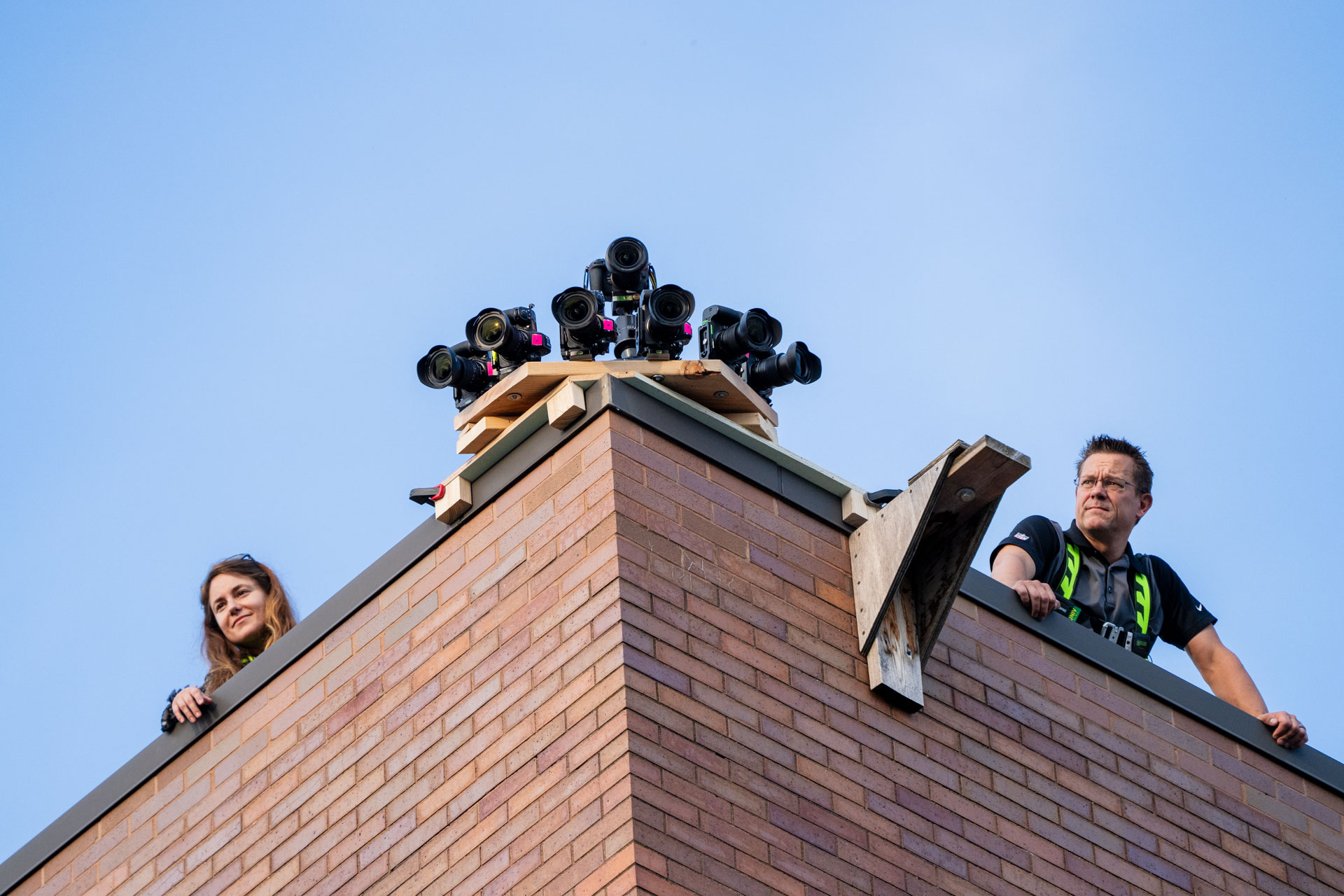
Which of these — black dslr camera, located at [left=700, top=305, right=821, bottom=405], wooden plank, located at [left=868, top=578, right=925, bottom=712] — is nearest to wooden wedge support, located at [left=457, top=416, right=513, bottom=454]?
black dslr camera, located at [left=700, top=305, right=821, bottom=405]

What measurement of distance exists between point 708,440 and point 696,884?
2021 millimetres

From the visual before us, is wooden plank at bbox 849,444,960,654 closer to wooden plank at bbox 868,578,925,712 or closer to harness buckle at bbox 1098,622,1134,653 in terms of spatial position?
wooden plank at bbox 868,578,925,712

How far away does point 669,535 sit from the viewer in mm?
7645

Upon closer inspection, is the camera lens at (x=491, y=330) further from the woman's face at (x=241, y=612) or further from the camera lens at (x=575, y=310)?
the woman's face at (x=241, y=612)

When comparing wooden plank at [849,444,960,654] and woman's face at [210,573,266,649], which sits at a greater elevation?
woman's face at [210,573,266,649]

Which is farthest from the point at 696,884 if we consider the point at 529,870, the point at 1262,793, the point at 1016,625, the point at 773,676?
the point at 1262,793

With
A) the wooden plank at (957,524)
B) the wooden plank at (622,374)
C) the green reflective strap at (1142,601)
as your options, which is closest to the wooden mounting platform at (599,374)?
the wooden plank at (622,374)

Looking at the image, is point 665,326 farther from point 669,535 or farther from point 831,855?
point 831,855

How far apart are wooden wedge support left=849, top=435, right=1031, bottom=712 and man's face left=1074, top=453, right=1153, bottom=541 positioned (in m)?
2.41

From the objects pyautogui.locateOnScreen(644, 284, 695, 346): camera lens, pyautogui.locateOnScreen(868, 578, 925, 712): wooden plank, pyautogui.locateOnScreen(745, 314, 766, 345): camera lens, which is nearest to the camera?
pyautogui.locateOnScreen(868, 578, 925, 712): wooden plank

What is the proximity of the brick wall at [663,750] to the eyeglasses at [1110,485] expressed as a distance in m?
1.67

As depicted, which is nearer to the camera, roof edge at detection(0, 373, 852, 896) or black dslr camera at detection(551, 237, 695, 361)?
roof edge at detection(0, 373, 852, 896)

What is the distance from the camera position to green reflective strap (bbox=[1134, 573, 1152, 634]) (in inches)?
403

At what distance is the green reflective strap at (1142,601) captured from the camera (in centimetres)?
1024
